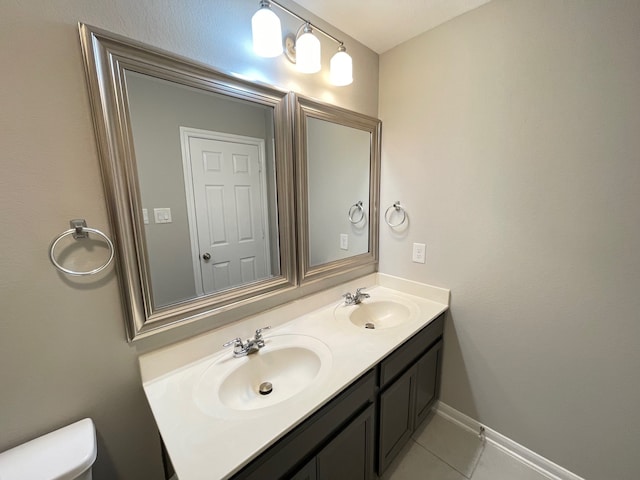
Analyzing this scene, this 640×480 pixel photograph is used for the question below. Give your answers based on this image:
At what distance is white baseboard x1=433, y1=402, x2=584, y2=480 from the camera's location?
1.31m

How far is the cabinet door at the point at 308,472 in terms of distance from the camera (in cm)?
83

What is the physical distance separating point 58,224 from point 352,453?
51.8 inches

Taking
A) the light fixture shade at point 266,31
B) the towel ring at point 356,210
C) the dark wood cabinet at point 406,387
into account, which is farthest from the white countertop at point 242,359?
the light fixture shade at point 266,31

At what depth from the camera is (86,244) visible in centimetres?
85

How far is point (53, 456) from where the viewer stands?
0.74 m

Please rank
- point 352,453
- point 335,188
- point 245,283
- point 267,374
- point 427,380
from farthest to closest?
point 335,188, point 427,380, point 245,283, point 267,374, point 352,453

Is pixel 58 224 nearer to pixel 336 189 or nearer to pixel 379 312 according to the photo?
pixel 336 189

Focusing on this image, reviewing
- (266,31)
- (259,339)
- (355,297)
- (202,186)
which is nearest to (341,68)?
(266,31)

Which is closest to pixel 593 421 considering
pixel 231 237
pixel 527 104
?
pixel 527 104

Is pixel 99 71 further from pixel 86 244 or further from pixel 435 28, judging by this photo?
pixel 435 28

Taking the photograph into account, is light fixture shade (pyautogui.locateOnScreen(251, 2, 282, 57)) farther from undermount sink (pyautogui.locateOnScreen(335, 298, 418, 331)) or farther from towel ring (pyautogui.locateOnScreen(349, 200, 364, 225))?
undermount sink (pyautogui.locateOnScreen(335, 298, 418, 331))

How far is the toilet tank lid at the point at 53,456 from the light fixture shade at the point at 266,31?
1501 millimetres

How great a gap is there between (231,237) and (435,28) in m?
1.56

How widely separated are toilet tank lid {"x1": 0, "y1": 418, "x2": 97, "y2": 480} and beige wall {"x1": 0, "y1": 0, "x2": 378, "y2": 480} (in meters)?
0.06
